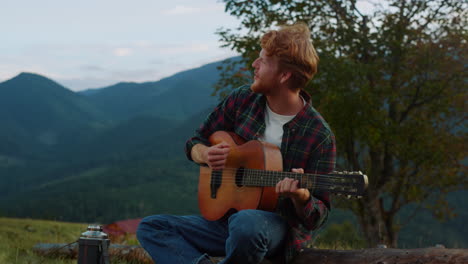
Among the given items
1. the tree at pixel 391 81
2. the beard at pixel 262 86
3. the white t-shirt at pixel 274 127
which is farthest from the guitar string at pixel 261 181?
the tree at pixel 391 81

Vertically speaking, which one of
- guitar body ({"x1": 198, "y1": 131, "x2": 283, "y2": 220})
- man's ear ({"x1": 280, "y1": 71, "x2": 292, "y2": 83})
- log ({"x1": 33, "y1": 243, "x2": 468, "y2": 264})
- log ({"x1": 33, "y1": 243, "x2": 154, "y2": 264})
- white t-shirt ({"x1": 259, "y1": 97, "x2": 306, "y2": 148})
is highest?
man's ear ({"x1": 280, "y1": 71, "x2": 292, "y2": 83})

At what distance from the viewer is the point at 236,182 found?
10.6 feet

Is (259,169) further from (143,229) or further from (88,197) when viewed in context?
(88,197)

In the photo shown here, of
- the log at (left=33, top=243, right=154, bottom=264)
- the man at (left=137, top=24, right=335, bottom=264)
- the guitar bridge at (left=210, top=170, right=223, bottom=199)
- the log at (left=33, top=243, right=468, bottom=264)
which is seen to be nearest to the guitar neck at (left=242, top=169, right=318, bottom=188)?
the man at (left=137, top=24, right=335, bottom=264)

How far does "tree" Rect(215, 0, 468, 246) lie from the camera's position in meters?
11.4

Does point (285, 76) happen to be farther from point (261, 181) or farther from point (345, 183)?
point (345, 183)

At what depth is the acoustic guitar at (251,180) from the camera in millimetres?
2736

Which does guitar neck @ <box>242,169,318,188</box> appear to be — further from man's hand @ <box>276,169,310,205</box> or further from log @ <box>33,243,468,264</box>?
log @ <box>33,243,468,264</box>

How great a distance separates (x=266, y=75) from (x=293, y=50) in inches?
10.0

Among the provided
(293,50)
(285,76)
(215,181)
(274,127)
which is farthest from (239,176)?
(293,50)

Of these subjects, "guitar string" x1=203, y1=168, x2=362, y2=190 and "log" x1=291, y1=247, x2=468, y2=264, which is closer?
"guitar string" x1=203, y1=168, x2=362, y2=190

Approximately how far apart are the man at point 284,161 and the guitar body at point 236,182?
72 millimetres

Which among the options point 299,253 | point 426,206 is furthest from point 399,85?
point 299,253

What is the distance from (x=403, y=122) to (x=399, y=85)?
104cm
